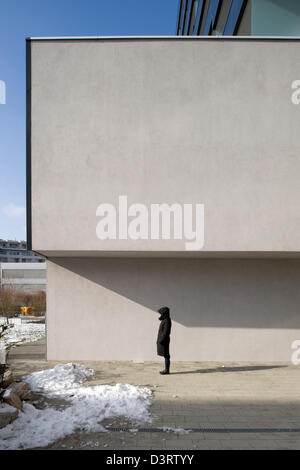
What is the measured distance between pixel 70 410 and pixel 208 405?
90.0 inches

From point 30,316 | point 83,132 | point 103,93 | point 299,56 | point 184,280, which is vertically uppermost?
point 299,56

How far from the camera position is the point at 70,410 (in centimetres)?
523

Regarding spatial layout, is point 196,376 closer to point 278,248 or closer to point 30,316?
point 278,248

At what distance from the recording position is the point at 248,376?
759 centimetres

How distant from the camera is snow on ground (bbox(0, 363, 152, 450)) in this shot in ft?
14.4

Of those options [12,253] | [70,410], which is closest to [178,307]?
[70,410]

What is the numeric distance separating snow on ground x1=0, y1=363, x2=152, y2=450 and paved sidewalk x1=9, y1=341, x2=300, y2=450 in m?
0.21

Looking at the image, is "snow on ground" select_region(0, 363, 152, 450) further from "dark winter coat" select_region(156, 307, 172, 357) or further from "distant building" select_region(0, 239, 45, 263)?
"distant building" select_region(0, 239, 45, 263)

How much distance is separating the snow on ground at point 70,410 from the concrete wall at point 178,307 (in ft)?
5.93

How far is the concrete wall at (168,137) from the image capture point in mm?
7699

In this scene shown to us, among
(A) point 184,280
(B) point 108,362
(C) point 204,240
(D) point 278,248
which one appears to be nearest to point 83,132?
(C) point 204,240

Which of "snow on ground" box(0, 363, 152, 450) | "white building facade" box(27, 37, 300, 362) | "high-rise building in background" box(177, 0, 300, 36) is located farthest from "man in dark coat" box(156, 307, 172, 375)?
"high-rise building in background" box(177, 0, 300, 36)

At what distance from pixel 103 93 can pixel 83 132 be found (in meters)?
1.04
